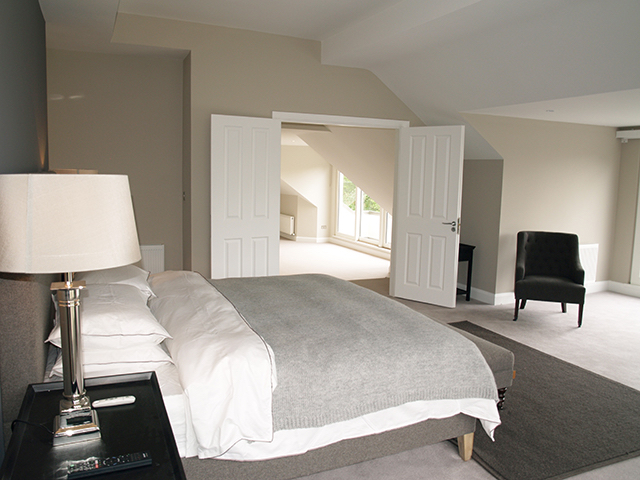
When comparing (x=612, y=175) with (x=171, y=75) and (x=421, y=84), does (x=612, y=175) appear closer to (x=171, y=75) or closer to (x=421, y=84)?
(x=421, y=84)

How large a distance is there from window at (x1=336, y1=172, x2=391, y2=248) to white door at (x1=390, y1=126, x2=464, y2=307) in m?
3.39

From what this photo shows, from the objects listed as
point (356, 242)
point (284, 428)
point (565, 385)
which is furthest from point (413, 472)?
A: point (356, 242)

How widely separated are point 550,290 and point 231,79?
370 centimetres

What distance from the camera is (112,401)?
167 cm

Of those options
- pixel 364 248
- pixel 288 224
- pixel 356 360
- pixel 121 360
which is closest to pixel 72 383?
pixel 121 360

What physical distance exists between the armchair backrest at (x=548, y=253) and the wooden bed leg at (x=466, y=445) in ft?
9.70

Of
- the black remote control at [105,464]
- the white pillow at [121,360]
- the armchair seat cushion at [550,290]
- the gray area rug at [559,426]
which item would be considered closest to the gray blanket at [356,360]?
the gray area rug at [559,426]

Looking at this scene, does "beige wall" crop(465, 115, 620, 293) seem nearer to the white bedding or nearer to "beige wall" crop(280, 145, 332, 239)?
the white bedding

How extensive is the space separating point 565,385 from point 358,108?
11.3 feet

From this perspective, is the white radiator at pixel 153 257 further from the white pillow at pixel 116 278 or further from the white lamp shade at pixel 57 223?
the white lamp shade at pixel 57 223

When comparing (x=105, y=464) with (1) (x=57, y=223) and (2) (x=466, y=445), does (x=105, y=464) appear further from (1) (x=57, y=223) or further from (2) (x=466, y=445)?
(2) (x=466, y=445)

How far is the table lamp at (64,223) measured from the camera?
1244 millimetres

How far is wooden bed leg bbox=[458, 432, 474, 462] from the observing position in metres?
2.51

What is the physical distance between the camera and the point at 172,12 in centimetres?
447
